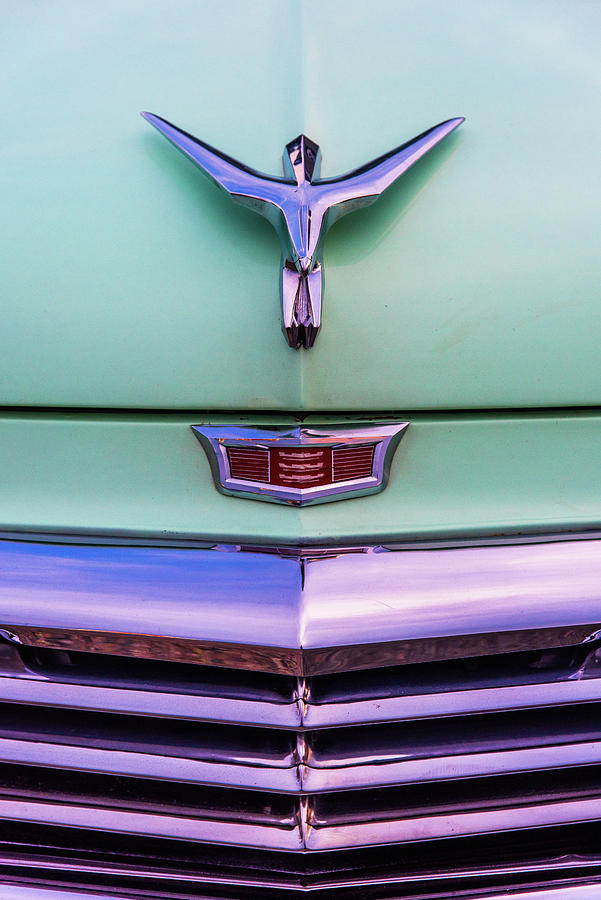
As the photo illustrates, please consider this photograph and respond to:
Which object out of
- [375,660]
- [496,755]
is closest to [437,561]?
[375,660]

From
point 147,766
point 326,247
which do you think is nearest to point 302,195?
point 326,247

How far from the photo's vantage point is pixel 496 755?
972mm

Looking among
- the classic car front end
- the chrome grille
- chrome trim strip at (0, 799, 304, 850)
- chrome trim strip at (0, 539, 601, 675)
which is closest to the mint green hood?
the classic car front end

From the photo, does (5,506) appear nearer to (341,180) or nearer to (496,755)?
(341,180)

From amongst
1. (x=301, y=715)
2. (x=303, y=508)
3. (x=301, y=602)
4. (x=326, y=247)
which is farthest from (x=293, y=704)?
(x=326, y=247)

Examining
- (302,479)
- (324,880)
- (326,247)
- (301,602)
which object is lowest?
(324,880)

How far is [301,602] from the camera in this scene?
0.89 metres

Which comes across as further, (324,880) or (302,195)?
(324,880)

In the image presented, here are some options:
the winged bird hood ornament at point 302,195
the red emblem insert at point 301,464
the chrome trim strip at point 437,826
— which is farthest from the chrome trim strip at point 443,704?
the winged bird hood ornament at point 302,195

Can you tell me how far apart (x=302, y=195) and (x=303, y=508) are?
37 cm

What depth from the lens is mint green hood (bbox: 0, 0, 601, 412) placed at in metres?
0.92

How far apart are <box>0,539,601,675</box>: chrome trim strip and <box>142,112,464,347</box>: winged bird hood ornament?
0.92 ft

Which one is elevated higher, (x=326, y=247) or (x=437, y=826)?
(x=326, y=247)

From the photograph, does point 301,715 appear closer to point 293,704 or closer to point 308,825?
point 293,704
